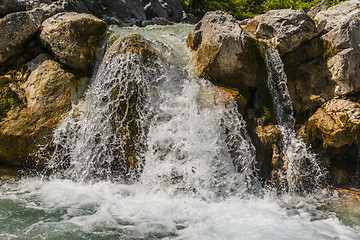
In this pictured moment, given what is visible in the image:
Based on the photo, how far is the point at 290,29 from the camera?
6547mm

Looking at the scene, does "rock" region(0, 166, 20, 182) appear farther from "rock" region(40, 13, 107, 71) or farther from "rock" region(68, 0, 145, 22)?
"rock" region(68, 0, 145, 22)

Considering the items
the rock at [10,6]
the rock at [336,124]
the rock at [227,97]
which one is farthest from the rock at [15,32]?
the rock at [336,124]

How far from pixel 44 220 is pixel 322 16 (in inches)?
294

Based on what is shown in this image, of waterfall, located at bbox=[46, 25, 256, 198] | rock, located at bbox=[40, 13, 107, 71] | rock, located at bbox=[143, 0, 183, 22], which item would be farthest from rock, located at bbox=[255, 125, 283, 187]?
rock, located at bbox=[143, 0, 183, 22]

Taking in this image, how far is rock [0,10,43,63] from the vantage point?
19.7 feet

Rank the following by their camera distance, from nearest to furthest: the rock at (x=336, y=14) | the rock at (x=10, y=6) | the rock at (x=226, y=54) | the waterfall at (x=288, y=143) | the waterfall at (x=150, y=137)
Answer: the waterfall at (x=150, y=137) → the waterfall at (x=288, y=143) → the rock at (x=226, y=54) → the rock at (x=10, y=6) → the rock at (x=336, y=14)

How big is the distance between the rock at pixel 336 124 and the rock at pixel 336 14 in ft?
6.66

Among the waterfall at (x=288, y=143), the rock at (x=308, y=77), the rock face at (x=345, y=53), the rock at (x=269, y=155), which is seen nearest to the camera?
the rock at (x=269, y=155)

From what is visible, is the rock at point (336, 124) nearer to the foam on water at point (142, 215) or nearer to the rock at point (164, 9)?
the foam on water at point (142, 215)

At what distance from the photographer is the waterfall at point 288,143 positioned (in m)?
5.86

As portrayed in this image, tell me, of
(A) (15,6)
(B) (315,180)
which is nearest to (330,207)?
(B) (315,180)

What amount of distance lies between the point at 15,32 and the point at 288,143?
243 inches

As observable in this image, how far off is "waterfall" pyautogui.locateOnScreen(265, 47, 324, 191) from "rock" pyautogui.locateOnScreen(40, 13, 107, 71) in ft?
12.6

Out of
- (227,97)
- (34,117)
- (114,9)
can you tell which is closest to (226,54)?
(227,97)
